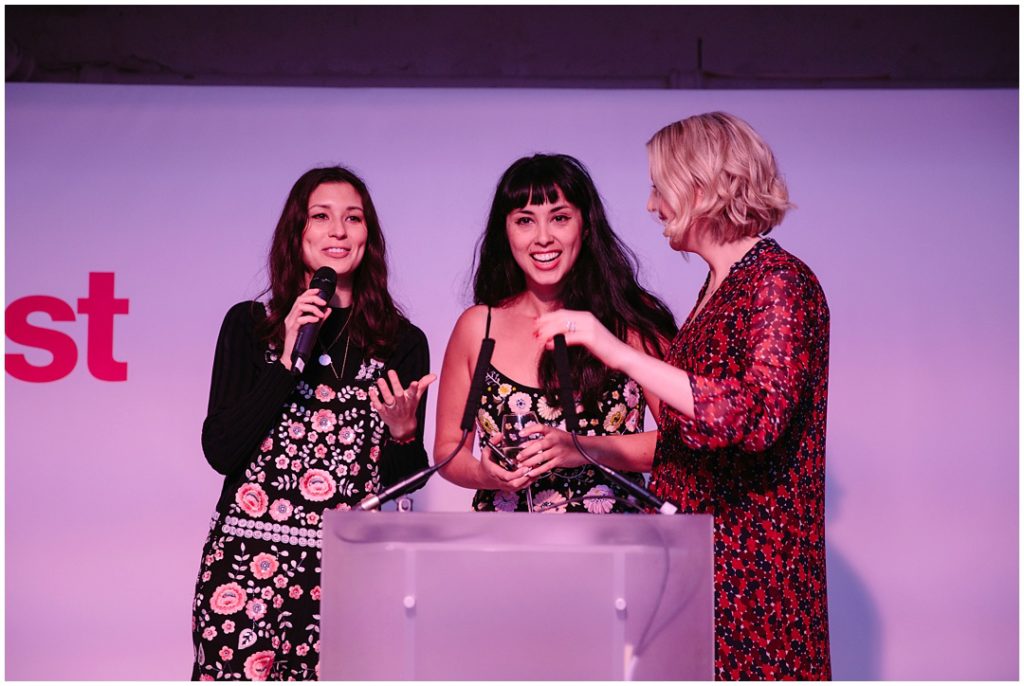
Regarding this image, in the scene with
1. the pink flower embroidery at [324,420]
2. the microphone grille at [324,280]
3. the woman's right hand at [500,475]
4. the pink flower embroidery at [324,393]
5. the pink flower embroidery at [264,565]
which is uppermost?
the microphone grille at [324,280]

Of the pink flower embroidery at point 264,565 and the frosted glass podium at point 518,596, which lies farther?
the pink flower embroidery at point 264,565

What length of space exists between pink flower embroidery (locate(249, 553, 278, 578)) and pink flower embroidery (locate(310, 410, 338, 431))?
0.30 metres

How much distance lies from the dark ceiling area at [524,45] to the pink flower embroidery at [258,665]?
8.06 feet

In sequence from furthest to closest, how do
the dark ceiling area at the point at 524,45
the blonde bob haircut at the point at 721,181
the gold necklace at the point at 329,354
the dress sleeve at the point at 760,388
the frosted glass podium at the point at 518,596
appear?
the dark ceiling area at the point at 524,45 → the gold necklace at the point at 329,354 → the blonde bob haircut at the point at 721,181 → the dress sleeve at the point at 760,388 → the frosted glass podium at the point at 518,596

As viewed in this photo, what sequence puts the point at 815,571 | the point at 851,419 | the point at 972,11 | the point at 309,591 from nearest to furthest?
the point at 815,571, the point at 309,591, the point at 851,419, the point at 972,11

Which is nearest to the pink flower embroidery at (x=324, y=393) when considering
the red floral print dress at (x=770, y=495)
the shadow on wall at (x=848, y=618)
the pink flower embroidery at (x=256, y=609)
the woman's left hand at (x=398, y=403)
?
the woman's left hand at (x=398, y=403)

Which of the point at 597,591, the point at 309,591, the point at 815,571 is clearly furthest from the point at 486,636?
the point at 309,591

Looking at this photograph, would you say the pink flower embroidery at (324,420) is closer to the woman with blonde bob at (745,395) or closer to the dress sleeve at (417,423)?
the dress sleeve at (417,423)

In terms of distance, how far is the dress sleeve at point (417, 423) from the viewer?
232 centimetres

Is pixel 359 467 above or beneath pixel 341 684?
above

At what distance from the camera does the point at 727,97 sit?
12.3 ft

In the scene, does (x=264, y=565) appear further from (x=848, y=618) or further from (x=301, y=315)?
(x=848, y=618)

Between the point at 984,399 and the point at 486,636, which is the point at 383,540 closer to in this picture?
the point at 486,636

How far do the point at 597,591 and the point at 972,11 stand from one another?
344cm
